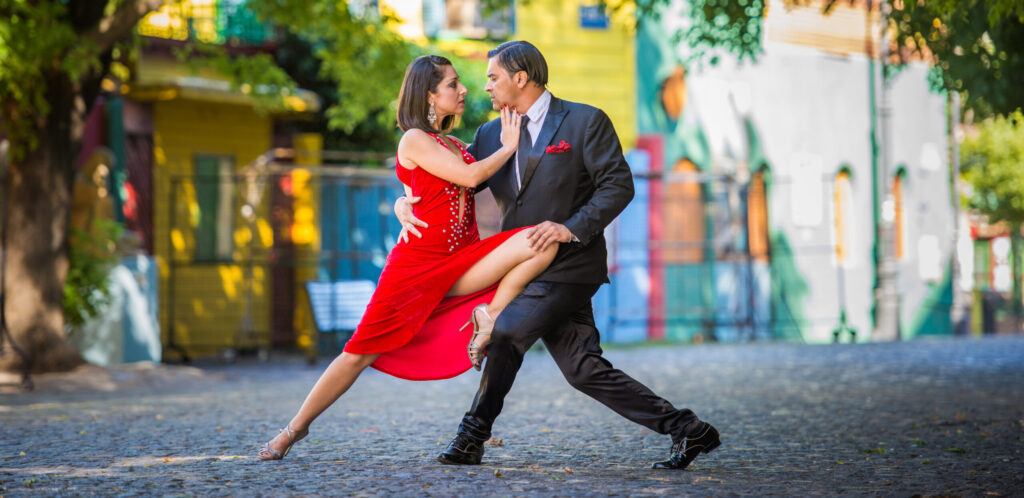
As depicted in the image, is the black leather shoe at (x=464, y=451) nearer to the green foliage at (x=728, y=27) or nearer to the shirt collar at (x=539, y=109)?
the shirt collar at (x=539, y=109)

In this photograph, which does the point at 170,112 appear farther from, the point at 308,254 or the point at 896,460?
the point at 896,460

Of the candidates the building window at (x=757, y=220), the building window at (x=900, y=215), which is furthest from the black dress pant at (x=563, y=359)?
Result: the building window at (x=900, y=215)

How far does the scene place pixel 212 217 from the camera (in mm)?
21250

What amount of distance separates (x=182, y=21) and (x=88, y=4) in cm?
690

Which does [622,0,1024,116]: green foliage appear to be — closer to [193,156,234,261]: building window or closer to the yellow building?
the yellow building

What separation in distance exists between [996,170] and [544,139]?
30.8 meters

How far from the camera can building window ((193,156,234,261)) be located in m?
21.1

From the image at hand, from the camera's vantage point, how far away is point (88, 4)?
13.7 metres

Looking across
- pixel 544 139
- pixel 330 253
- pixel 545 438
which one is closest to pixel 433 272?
pixel 544 139

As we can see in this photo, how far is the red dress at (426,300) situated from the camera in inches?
234

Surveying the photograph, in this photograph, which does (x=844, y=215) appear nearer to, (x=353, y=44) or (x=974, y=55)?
(x=353, y=44)

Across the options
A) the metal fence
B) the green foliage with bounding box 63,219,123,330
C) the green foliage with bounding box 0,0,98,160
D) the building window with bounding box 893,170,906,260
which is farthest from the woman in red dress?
the building window with bounding box 893,170,906,260

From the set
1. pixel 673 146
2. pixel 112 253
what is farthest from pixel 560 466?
pixel 673 146

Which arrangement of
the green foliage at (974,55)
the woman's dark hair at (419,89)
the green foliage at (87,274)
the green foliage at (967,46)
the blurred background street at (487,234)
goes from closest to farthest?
the woman's dark hair at (419,89), the blurred background street at (487,234), the green foliage at (967,46), the green foliage at (974,55), the green foliage at (87,274)
